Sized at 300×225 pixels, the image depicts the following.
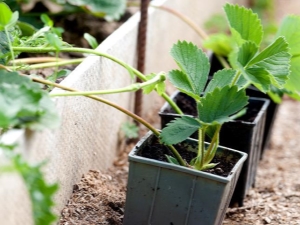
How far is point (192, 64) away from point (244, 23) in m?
0.17

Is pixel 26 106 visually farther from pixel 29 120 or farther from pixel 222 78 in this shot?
pixel 222 78

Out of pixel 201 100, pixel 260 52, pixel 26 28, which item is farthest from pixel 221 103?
pixel 26 28

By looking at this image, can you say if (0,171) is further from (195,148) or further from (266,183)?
(266,183)

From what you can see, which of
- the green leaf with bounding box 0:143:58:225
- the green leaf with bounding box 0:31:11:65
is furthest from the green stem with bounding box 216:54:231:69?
the green leaf with bounding box 0:143:58:225

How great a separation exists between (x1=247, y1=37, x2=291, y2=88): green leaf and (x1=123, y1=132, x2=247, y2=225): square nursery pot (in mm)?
205

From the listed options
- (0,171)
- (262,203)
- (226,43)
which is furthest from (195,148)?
(226,43)

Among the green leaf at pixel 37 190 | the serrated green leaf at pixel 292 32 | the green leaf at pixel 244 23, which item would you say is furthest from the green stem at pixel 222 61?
the green leaf at pixel 37 190

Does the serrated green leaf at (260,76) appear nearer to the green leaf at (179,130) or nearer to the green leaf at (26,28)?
the green leaf at (179,130)

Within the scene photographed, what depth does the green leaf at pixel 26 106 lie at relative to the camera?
1052 mm

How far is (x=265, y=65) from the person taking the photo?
1.30 meters

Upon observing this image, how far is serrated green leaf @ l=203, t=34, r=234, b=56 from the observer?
204 cm

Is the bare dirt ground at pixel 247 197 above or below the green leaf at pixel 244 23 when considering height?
below

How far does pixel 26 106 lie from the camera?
1056 millimetres

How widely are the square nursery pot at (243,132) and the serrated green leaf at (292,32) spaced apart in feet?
0.77
